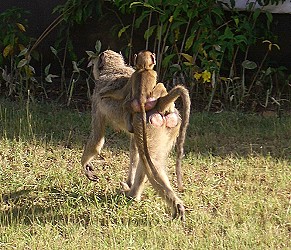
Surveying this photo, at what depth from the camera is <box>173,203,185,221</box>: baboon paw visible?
5152mm

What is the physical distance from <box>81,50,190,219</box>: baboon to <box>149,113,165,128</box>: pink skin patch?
0.07 feet

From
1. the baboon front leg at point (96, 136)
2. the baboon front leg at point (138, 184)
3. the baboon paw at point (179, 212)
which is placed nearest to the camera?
the baboon paw at point (179, 212)

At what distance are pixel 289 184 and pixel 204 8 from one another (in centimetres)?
260

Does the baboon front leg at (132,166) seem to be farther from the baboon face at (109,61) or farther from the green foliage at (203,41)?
the green foliage at (203,41)

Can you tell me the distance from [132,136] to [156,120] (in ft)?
1.89

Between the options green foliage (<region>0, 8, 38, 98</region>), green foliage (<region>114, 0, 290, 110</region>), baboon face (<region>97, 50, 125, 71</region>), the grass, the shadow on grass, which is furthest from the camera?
green foliage (<region>0, 8, 38, 98</region>)

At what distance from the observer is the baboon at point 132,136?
517 cm

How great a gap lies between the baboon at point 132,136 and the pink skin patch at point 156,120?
22mm

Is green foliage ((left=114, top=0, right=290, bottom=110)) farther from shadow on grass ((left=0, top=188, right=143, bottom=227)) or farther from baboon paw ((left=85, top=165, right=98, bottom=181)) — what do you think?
shadow on grass ((left=0, top=188, right=143, bottom=227))

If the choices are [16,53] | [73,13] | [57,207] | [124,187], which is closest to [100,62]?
[124,187]

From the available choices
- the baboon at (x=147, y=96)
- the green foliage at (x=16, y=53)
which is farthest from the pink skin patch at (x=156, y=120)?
the green foliage at (x=16, y=53)

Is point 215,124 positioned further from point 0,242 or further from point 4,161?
point 0,242

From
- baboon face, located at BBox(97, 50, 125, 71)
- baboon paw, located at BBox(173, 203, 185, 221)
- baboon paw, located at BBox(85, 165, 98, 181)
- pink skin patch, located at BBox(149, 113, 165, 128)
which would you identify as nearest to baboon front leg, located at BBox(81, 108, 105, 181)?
baboon paw, located at BBox(85, 165, 98, 181)

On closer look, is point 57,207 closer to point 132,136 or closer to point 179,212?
point 132,136
